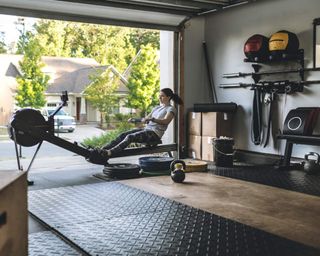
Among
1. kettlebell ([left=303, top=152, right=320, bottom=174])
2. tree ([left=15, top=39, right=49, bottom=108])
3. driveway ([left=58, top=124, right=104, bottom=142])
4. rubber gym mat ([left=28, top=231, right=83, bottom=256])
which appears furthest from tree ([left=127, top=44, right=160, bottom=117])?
rubber gym mat ([left=28, top=231, right=83, bottom=256])

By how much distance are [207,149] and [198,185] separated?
227 centimetres

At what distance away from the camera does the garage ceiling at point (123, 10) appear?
19.8 ft

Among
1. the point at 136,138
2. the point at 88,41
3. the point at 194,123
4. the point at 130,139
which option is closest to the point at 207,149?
the point at 194,123

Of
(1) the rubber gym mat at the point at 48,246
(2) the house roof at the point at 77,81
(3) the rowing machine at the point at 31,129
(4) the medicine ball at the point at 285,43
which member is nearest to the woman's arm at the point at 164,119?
(3) the rowing machine at the point at 31,129

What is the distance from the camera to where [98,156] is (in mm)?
5859

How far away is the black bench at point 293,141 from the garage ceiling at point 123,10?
8.73 feet

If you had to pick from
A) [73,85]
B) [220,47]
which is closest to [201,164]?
[220,47]

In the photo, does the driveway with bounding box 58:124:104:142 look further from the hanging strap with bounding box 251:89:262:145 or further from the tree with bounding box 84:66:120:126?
the hanging strap with bounding box 251:89:262:145

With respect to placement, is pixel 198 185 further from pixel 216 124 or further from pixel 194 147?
pixel 194 147

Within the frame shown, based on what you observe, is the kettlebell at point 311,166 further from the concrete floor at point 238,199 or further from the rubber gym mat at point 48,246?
the rubber gym mat at point 48,246

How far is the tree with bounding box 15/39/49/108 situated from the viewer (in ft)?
30.5

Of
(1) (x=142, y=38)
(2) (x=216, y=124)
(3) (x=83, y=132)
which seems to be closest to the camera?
(2) (x=216, y=124)

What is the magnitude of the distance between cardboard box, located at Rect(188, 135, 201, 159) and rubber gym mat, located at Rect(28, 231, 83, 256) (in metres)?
4.59

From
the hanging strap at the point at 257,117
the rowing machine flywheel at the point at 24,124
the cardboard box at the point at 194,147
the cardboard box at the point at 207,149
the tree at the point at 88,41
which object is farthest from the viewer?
the tree at the point at 88,41
